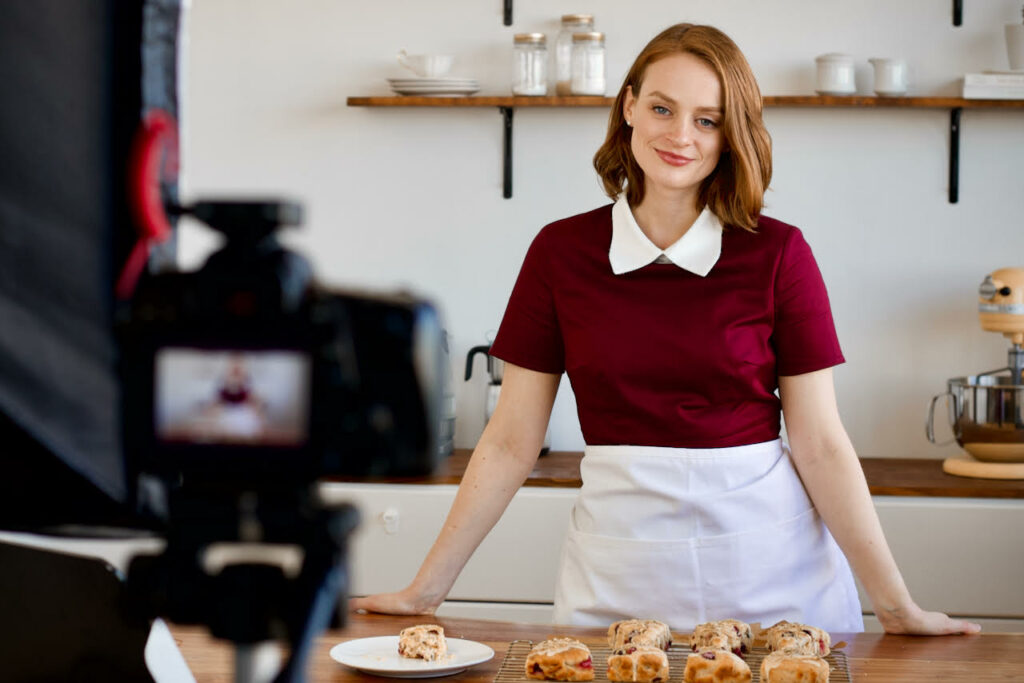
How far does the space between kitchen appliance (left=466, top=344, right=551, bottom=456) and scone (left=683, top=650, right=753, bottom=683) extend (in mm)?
1801

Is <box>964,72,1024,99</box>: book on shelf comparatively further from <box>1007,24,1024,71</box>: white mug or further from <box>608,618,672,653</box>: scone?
<box>608,618,672,653</box>: scone

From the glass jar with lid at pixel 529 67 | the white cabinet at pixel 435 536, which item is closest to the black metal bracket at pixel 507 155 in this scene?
the glass jar with lid at pixel 529 67

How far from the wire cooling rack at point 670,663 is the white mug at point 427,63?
6.50 feet

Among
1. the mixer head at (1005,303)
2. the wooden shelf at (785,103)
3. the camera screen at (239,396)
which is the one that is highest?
the wooden shelf at (785,103)

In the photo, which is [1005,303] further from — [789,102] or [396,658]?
[396,658]

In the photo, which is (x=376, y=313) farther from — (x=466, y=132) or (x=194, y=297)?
(x=466, y=132)

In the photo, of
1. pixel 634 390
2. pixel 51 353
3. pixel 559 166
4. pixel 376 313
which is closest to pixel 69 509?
pixel 51 353

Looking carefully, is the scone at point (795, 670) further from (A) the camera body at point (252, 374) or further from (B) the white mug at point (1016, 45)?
(B) the white mug at point (1016, 45)

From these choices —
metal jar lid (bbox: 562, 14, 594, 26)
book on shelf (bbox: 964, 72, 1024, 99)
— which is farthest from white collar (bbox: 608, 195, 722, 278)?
book on shelf (bbox: 964, 72, 1024, 99)

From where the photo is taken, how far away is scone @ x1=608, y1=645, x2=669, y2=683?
1.15m

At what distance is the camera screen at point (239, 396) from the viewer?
51 cm

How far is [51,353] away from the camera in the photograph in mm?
582

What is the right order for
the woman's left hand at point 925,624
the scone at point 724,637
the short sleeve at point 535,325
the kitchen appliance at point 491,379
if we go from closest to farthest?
the scone at point 724,637 < the woman's left hand at point 925,624 < the short sleeve at point 535,325 < the kitchen appliance at point 491,379

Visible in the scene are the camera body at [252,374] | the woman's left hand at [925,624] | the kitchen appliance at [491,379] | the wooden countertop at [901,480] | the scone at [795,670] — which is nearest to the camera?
the camera body at [252,374]
